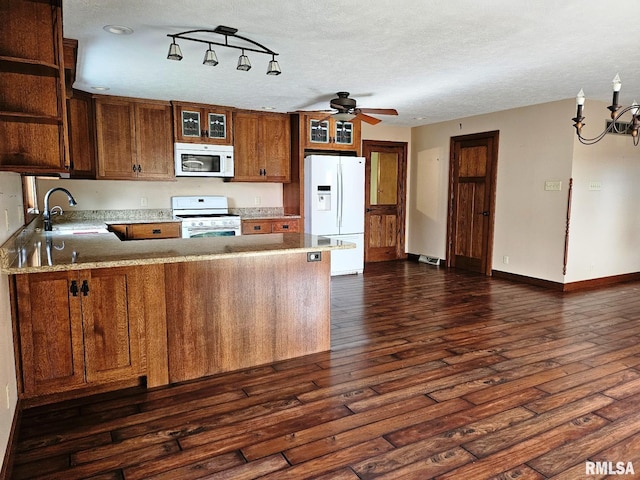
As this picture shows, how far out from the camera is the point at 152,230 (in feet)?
17.0

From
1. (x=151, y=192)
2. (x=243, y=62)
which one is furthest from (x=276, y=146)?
(x=243, y=62)

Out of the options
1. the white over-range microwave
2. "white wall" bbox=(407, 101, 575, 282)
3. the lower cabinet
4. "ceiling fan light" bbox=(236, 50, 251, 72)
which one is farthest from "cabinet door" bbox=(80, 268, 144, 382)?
"white wall" bbox=(407, 101, 575, 282)

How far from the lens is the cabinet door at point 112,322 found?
99.9 inches

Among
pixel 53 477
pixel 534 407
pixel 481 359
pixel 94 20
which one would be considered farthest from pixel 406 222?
pixel 53 477

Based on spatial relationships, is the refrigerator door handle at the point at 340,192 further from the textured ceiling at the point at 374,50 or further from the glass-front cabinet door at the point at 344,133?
the textured ceiling at the point at 374,50

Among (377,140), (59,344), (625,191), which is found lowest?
(59,344)

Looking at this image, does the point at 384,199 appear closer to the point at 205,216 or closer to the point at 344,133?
the point at 344,133

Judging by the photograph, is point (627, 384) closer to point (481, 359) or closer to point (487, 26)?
point (481, 359)

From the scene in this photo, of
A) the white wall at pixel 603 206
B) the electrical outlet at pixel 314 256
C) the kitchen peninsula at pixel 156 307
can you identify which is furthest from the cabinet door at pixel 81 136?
the white wall at pixel 603 206

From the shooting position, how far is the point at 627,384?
A: 2785 millimetres

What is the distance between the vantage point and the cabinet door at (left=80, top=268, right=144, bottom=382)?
99.9 inches

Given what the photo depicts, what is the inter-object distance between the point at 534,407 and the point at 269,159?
462 centimetres

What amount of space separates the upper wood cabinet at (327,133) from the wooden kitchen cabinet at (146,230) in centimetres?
219

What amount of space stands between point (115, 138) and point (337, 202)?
9.89ft
